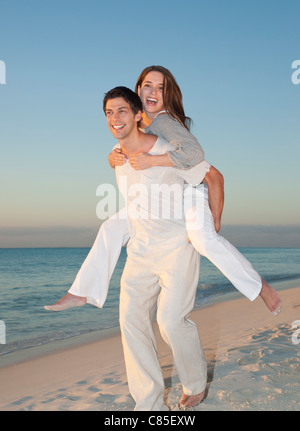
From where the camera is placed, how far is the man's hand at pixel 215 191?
3.32m

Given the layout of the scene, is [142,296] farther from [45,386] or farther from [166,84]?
[45,386]

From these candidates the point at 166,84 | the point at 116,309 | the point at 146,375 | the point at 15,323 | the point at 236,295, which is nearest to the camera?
the point at 146,375

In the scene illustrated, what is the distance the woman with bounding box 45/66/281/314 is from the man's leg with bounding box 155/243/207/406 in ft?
0.44

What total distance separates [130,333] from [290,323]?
4215mm

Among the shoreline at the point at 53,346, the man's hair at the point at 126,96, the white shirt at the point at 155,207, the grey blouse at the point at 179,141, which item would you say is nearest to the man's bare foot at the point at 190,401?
the white shirt at the point at 155,207

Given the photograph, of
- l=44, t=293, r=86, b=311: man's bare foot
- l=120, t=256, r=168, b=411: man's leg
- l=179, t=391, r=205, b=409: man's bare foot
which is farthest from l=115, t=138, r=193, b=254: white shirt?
l=179, t=391, r=205, b=409: man's bare foot

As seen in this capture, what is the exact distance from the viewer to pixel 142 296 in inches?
122

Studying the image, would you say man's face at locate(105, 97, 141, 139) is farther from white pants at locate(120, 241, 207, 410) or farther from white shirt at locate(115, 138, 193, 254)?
white pants at locate(120, 241, 207, 410)

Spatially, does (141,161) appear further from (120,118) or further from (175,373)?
(175,373)

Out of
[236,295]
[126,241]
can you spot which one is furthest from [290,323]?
[236,295]

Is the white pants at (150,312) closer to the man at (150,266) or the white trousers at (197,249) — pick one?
A: the man at (150,266)

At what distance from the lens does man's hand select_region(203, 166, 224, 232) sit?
332 centimetres

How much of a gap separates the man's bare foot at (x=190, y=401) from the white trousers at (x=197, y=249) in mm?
858
